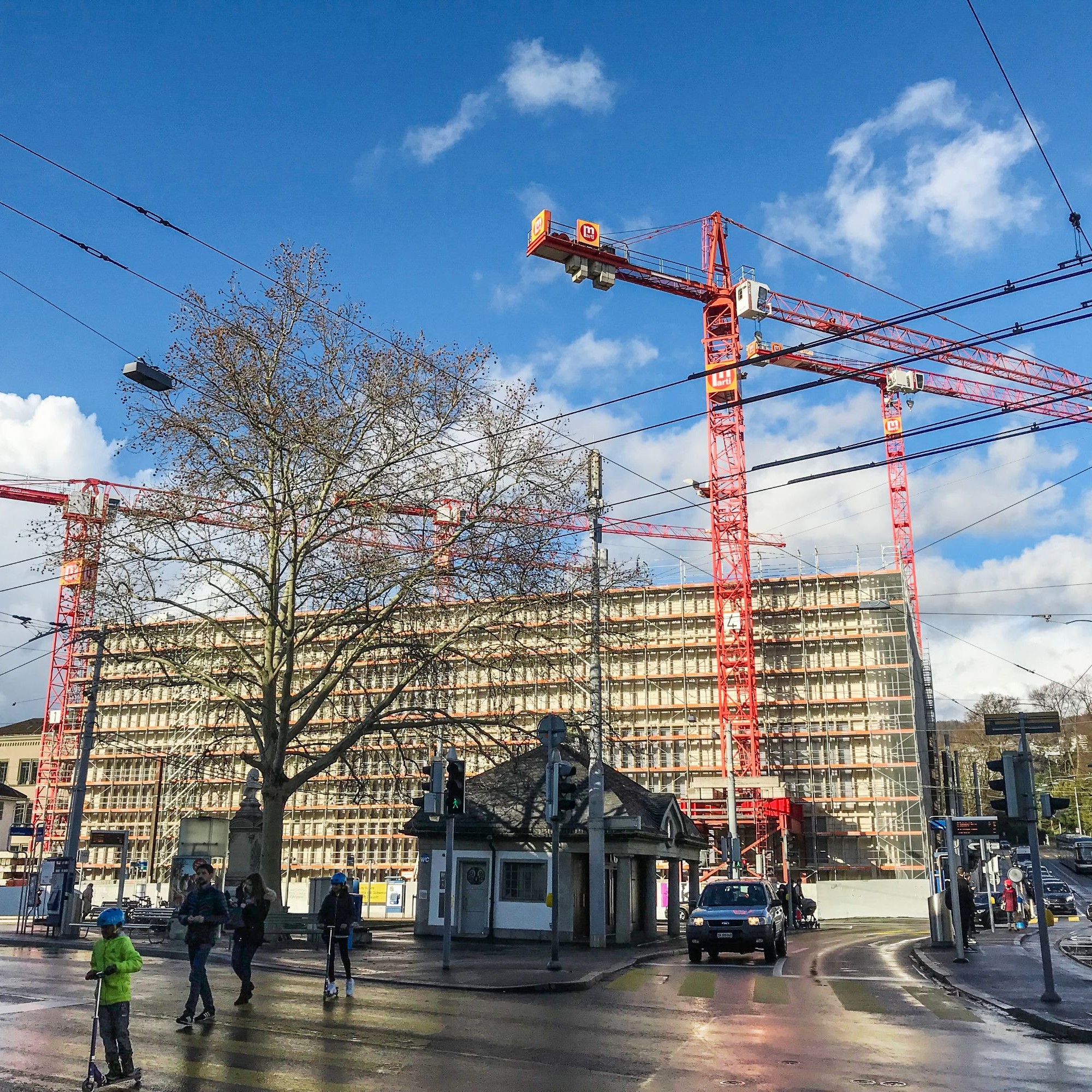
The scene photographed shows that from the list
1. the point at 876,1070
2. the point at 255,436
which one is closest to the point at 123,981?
the point at 876,1070

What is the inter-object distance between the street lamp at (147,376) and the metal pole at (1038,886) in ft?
42.1

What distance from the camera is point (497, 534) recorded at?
2667 centimetres

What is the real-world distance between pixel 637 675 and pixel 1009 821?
190ft

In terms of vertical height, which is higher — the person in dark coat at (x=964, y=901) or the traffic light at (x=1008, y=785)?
the traffic light at (x=1008, y=785)

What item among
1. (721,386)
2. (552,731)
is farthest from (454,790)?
(721,386)

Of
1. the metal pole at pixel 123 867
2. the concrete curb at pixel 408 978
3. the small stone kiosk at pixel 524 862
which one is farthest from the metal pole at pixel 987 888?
the metal pole at pixel 123 867

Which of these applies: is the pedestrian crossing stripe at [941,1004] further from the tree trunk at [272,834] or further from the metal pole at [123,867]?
the metal pole at [123,867]

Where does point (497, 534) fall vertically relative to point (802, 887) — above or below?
above

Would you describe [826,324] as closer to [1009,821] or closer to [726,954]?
[726,954]

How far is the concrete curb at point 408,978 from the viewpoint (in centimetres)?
1508

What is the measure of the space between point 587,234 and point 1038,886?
152 feet

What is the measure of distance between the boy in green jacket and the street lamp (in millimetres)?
7454

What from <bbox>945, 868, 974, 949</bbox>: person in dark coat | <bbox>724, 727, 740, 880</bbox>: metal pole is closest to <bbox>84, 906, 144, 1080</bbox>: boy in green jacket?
<bbox>945, 868, 974, 949</bbox>: person in dark coat

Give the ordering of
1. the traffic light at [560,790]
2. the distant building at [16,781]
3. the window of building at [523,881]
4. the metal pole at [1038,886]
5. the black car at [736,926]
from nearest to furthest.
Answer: the metal pole at [1038,886] < the traffic light at [560,790] < the black car at [736,926] < the window of building at [523,881] < the distant building at [16,781]
